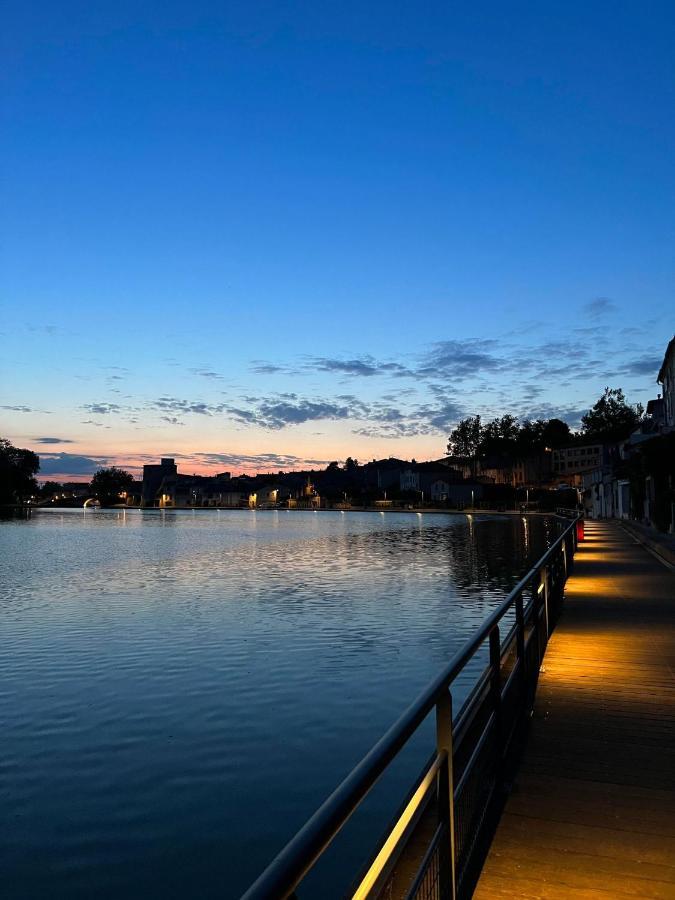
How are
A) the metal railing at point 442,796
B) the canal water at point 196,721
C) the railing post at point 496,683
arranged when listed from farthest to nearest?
the canal water at point 196,721 → the railing post at point 496,683 → the metal railing at point 442,796

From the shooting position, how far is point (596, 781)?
17.9 ft

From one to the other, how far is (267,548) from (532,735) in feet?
143

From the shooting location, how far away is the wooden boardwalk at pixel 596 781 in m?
4.07

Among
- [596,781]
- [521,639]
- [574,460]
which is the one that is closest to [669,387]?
[521,639]

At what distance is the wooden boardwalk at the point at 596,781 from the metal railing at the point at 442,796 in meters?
0.16

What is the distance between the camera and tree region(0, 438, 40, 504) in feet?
516

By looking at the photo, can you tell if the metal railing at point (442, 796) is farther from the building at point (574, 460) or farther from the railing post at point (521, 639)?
the building at point (574, 460)

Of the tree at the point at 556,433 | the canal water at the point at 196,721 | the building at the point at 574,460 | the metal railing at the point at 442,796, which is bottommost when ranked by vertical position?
the canal water at the point at 196,721

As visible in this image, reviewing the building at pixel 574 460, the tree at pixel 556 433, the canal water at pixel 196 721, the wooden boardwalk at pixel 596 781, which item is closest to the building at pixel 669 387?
the canal water at pixel 196 721

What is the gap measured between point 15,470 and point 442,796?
17832 centimetres

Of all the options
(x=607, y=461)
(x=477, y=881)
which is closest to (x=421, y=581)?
(x=477, y=881)

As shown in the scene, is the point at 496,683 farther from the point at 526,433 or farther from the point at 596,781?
the point at 526,433

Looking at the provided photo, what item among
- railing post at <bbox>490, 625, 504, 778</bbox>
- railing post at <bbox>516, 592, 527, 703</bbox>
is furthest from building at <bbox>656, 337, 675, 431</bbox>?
railing post at <bbox>490, 625, 504, 778</bbox>

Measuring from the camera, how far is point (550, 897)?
3.85m
